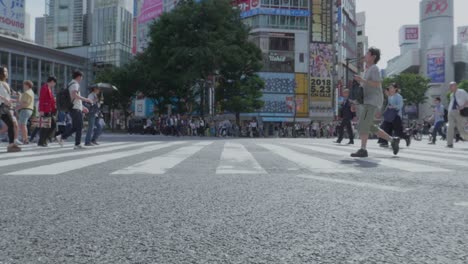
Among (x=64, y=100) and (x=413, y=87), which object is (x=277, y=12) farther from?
(x=64, y=100)

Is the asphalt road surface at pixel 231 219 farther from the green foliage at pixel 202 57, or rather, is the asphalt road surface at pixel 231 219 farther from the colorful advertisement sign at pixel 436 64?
the colorful advertisement sign at pixel 436 64

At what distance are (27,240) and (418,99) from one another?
64.4 meters

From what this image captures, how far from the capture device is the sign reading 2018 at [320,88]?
167 feet

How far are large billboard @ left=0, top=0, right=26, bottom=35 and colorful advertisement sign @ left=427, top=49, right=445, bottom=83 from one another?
2858 inches

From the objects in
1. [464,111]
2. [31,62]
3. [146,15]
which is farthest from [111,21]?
[464,111]

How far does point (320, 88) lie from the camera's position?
168 feet

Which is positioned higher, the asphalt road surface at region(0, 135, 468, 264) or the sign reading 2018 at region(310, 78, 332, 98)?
the sign reading 2018 at region(310, 78, 332, 98)

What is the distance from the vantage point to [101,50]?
77.8 metres

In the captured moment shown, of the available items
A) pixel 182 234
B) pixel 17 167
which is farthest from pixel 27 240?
pixel 17 167

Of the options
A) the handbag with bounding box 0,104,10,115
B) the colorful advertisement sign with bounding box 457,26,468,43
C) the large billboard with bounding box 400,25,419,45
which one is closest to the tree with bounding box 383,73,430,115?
the handbag with bounding box 0,104,10,115

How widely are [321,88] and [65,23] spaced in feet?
290

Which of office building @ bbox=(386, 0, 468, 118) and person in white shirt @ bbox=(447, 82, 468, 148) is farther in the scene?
office building @ bbox=(386, 0, 468, 118)

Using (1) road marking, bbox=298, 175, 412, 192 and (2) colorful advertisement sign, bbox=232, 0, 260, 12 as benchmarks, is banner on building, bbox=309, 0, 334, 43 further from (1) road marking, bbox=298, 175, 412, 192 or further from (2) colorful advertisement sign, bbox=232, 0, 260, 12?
(1) road marking, bbox=298, 175, 412, 192

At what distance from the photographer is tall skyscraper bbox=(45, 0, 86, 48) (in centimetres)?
11375
